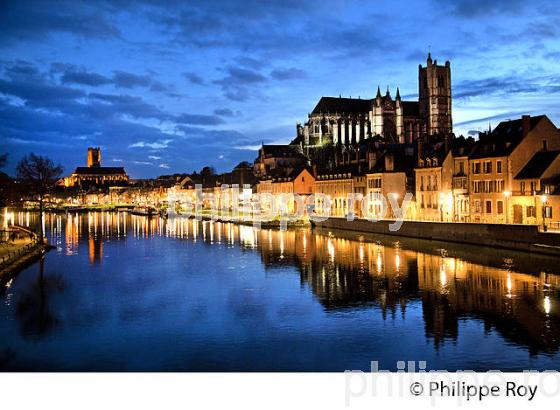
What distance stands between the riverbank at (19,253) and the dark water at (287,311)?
49 cm

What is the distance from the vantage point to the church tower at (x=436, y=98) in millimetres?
96062

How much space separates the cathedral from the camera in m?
87.2

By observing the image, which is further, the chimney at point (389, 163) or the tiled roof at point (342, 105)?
the tiled roof at point (342, 105)

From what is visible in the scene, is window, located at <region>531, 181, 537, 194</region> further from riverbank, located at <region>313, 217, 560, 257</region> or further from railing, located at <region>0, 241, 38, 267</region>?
railing, located at <region>0, 241, 38, 267</region>

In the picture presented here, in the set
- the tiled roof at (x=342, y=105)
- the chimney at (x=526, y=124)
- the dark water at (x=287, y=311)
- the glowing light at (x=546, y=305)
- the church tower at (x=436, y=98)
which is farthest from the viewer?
the church tower at (x=436, y=98)

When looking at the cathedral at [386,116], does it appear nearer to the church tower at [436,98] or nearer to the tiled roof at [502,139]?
the church tower at [436,98]

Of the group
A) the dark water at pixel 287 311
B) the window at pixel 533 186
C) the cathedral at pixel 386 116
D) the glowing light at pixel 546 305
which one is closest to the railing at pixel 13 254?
the dark water at pixel 287 311

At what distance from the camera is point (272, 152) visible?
286ft

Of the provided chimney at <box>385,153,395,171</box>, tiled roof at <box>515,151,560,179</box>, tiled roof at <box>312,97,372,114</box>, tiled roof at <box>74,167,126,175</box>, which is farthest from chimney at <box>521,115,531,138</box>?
tiled roof at <box>74,167,126,175</box>

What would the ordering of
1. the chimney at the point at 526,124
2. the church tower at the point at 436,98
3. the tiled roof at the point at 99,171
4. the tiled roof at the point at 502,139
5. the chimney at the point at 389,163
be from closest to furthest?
the chimney at the point at 526,124 < the tiled roof at the point at 502,139 < the chimney at the point at 389,163 < the church tower at the point at 436,98 < the tiled roof at the point at 99,171

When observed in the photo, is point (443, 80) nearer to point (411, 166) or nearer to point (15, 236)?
point (411, 166)

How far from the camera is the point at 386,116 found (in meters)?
91.2

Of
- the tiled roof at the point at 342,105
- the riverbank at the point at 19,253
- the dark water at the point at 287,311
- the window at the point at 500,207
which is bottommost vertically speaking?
the dark water at the point at 287,311
